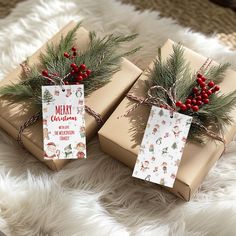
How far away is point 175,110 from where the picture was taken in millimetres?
900

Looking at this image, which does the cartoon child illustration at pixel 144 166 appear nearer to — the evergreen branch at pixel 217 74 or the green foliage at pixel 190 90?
the green foliage at pixel 190 90

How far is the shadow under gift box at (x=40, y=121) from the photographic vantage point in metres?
0.93

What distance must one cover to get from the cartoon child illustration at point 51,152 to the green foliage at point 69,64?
0.10 m

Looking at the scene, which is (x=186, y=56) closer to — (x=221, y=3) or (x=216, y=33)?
(x=216, y=33)

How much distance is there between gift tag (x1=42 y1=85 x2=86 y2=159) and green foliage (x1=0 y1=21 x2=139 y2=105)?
3 cm

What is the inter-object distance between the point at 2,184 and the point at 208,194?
1.43 feet

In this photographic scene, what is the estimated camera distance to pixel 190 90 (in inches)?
36.4

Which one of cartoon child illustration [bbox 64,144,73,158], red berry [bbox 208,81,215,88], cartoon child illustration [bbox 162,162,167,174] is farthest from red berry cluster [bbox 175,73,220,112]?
cartoon child illustration [bbox 64,144,73,158]

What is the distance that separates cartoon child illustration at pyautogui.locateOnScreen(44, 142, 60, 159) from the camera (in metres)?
0.90

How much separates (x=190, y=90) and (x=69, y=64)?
27 cm

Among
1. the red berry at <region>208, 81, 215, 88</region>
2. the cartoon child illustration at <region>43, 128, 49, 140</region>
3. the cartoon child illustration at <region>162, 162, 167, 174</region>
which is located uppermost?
the red berry at <region>208, 81, 215, 88</region>

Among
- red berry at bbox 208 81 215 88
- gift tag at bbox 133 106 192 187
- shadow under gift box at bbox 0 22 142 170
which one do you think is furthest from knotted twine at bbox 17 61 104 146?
red berry at bbox 208 81 215 88

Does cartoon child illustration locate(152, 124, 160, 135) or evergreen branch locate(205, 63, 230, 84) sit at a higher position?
evergreen branch locate(205, 63, 230, 84)

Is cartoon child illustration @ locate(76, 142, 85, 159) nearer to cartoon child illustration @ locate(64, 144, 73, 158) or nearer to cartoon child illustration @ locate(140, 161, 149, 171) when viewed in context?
cartoon child illustration @ locate(64, 144, 73, 158)
